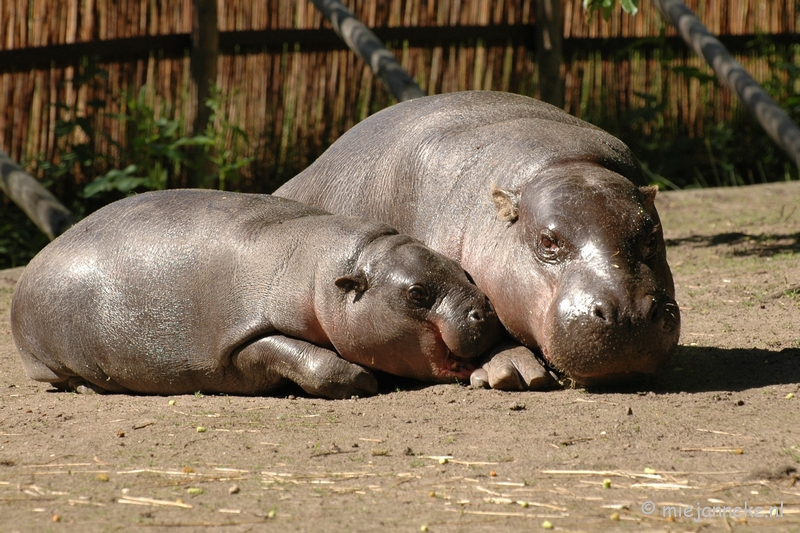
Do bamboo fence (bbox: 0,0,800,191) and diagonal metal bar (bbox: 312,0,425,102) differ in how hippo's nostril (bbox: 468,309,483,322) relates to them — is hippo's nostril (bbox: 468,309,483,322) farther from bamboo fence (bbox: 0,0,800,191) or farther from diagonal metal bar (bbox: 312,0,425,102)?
bamboo fence (bbox: 0,0,800,191)

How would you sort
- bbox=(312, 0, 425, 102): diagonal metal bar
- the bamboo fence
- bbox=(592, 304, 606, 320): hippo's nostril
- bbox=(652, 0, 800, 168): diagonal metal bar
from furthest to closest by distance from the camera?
1. the bamboo fence
2. bbox=(652, 0, 800, 168): diagonal metal bar
3. bbox=(312, 0, 425, 102): diagonal metal bar
4. bbox=(592, 304, 606, 320): hippo's nostril

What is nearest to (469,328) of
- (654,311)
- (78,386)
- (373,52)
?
(654,311)

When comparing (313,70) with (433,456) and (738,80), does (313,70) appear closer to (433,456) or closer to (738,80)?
(738,80)

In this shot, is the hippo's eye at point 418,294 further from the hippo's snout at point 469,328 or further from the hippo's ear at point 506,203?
the hippo's ear at point 506,203

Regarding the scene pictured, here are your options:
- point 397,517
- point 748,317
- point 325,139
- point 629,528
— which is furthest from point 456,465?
point 325,139

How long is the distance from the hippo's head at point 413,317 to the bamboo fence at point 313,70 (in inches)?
196

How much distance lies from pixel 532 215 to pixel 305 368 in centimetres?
110

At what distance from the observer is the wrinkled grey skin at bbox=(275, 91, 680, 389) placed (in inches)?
152

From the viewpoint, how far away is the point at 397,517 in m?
2.83

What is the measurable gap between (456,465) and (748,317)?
2548 millimetres

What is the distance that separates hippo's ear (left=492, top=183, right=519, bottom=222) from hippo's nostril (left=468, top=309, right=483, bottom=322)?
405mm

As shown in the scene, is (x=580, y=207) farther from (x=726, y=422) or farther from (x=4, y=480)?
(x=4, y=480)

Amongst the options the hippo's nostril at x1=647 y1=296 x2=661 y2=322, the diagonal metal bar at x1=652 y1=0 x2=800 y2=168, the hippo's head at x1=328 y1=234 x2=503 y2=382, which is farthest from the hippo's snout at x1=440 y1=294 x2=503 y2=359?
the diagonal metal bar at x1=652 y1=0 x2=800 y2=168

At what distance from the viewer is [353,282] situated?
4.36m
